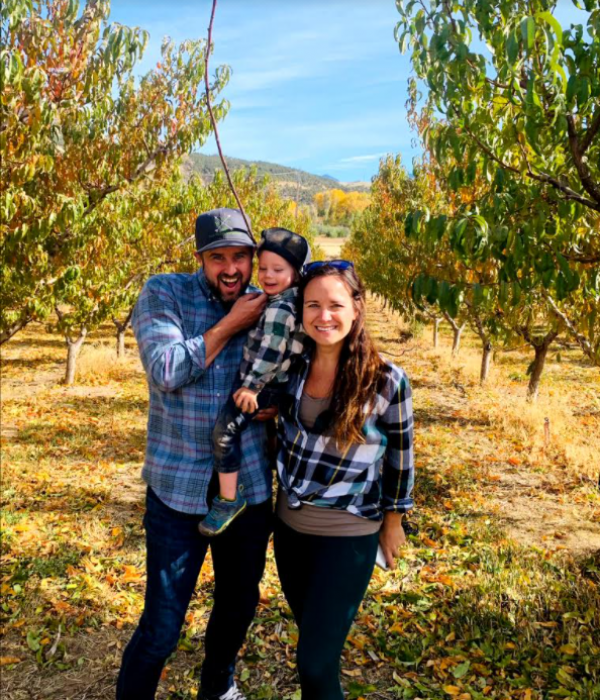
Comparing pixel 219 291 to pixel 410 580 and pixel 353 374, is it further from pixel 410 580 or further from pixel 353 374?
pixel 410 580

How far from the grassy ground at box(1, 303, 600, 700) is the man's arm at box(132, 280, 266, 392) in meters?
2.20

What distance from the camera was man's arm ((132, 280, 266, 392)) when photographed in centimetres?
226

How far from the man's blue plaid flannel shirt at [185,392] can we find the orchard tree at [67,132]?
8.32 feet

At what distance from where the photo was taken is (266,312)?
2.38 meters

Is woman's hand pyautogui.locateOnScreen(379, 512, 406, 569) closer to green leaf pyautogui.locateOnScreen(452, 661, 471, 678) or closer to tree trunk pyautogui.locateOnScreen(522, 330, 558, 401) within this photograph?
green leaf pyautogui.locateOnScreen(452, 661, 471, 678)

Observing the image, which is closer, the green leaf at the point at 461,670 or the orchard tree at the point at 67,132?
the green leaf at the point at 461,670

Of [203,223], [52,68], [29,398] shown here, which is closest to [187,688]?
[203,223]

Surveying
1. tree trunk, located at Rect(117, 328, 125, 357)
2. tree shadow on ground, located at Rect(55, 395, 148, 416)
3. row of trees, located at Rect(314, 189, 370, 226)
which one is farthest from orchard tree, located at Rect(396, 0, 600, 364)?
row of trees, located at Rect(314, 189, 370, 226)

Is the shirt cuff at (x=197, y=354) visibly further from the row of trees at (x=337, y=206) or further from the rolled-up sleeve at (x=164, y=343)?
the row of trees at (x=337, y=206)

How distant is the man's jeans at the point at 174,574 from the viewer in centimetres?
238

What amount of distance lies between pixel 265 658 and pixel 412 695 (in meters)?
0.97

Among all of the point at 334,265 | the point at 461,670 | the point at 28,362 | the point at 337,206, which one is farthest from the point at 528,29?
the point at 337,206

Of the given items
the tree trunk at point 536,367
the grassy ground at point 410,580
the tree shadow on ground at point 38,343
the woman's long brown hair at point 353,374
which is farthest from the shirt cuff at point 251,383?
the tree shadow on ground at point 38,343

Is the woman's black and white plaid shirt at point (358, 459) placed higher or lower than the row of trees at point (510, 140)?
lower
